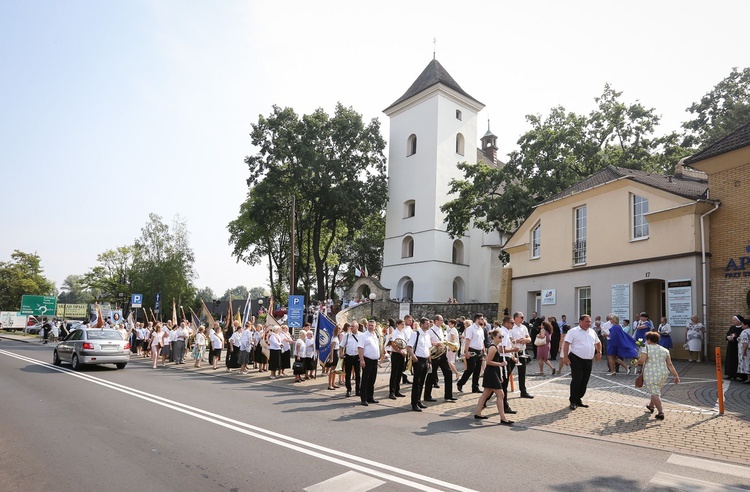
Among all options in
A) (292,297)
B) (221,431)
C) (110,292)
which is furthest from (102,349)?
(110,292)

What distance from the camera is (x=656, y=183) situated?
20469 mm

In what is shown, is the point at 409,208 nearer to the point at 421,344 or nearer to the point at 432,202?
the point at 432,202

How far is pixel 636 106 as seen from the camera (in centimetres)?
3058

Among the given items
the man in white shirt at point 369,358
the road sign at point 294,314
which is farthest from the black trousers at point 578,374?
the road sign at point 294,314

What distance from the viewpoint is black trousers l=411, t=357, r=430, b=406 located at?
10.7 m

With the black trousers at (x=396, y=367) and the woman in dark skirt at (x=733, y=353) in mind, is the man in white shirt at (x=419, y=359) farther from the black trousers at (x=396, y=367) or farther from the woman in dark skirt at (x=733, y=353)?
the woman in dark skirt at (x=733, y=353)

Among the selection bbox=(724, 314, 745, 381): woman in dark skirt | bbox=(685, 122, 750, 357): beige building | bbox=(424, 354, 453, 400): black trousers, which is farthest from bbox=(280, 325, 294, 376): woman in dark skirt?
bbox=(685, 122, 750, 357): beige building

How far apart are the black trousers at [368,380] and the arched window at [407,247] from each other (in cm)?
3045

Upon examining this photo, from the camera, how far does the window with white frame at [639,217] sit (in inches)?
801

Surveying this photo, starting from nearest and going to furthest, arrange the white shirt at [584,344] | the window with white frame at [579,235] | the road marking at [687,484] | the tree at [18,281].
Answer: the road marking at [687,484]
the white shirt at [584,344]
the window with white frame at [579,235]
the tree at [18,281]

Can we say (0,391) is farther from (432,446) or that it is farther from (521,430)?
(521,430)

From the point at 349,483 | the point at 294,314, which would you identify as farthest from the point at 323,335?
the point at 349,483

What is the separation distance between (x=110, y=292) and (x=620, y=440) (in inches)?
2825

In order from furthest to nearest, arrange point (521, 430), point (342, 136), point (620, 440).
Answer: point (342, 136) → point (521, 430) → point (620, 440)
